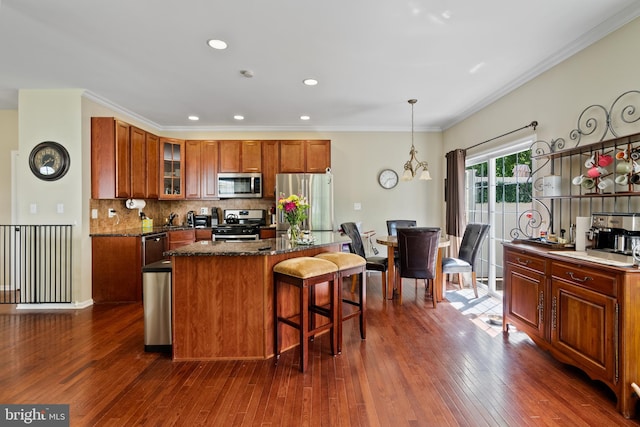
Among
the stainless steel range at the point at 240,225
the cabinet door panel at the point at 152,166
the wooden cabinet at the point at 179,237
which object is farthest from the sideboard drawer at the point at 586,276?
the cabinet door panel at the point at 152,166

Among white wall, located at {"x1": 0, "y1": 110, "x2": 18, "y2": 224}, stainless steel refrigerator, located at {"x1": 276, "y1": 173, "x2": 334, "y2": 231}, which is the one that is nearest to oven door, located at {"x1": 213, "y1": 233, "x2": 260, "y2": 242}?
stainless steel refrigerator, located at {"x1": 276, "y1": 173, "x2": 334, "y2": 231}

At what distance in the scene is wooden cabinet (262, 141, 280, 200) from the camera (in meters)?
5.36

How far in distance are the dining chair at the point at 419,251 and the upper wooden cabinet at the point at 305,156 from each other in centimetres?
215

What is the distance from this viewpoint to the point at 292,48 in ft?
9.23

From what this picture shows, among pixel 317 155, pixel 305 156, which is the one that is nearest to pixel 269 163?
pixel 305 156

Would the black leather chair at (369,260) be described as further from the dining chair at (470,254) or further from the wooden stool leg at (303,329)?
the wooden stool leg at (303,329)

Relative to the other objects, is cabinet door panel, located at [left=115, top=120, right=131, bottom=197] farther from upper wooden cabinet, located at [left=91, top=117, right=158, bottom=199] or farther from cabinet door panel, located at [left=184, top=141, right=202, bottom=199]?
cabinet door panel, located at [left=184, top=141, right=202, bottom=199]

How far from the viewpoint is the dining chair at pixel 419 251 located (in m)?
3.69

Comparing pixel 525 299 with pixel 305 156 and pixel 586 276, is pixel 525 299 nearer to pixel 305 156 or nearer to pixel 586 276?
pixel 586 276

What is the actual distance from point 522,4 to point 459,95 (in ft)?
6.08

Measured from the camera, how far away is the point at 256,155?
536cm

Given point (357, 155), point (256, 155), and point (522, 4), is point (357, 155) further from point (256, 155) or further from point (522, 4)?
point (522, 4)

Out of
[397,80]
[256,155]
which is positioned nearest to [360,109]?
[397,80]
